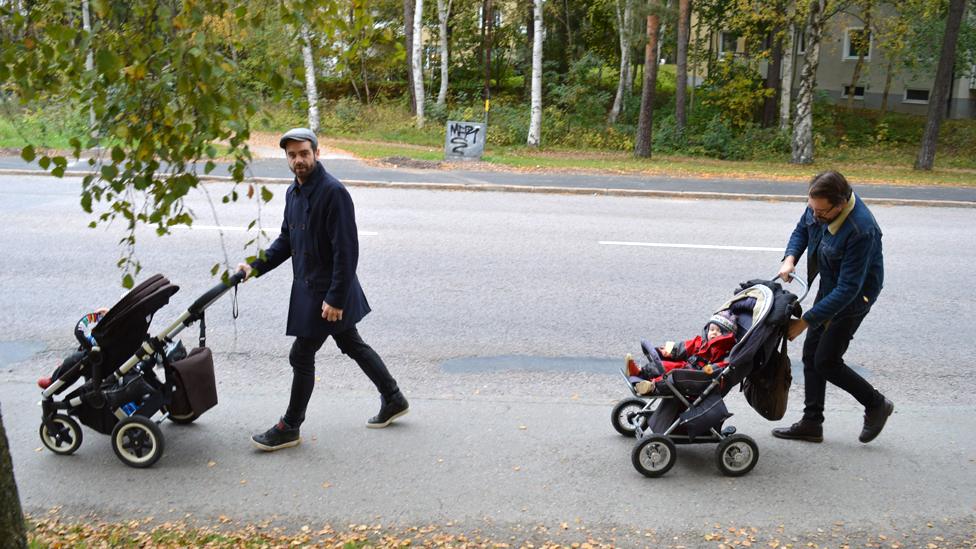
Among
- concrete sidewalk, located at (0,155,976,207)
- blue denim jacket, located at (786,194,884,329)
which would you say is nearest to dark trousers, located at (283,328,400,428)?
blue denim jacket, located at (786,194,884,329)

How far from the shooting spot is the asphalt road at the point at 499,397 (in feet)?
15.1

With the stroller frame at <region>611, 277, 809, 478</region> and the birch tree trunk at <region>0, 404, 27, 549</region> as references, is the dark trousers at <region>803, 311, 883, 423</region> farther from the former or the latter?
the birch tree trunk at <region>0, 404, 27, 549</region>

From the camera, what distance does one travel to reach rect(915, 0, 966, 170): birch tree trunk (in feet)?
75.9

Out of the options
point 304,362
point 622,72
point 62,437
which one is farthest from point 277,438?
point 622,72

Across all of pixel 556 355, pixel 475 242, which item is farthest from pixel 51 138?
pixel 556 355

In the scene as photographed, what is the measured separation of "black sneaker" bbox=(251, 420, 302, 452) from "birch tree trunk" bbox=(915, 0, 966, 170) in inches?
919

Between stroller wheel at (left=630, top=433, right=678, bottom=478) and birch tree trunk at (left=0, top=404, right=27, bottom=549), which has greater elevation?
birch tree trunk at (left=0, top=404, right=27, bottom=549)

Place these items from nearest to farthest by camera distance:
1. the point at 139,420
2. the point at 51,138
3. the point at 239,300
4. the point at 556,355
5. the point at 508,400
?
the point at 139,420 < the point at 508,400 < the point at 556,355 < the point at 239,300 < the point at 51,138

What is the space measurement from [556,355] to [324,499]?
2901 mm

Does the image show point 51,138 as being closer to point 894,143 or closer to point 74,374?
point 74,374

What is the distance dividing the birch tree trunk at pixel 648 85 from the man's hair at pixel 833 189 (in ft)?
65.5

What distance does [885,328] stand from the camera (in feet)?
26.3

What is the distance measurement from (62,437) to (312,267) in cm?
178

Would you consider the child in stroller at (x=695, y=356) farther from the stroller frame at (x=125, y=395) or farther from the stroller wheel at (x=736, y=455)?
the stroller frame at (x=125, y=395)
